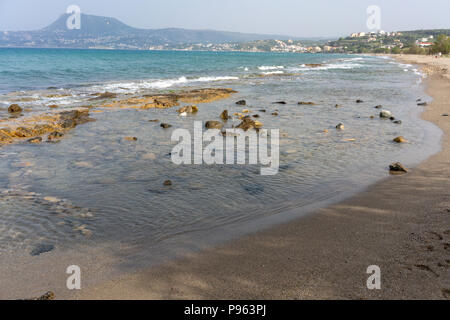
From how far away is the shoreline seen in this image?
4.47 meters

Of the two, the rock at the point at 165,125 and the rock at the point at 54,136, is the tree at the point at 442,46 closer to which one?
the rock at the point at 165,125

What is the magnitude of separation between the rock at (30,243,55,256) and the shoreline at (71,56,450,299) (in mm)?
1670

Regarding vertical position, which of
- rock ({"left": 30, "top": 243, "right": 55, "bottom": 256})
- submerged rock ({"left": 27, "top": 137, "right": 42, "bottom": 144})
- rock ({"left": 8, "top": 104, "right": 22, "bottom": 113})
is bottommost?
rock ({"left": 30, "top": 243, "right": 55, "bottom": 256})

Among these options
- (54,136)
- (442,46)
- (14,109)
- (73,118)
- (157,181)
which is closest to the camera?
(157,181)

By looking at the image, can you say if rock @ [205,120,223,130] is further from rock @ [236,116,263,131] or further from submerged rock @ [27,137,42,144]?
submerged rock @ [27,137,42,144]

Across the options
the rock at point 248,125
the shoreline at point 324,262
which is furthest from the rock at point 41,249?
the rock at point 248,125

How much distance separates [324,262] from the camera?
203 inches

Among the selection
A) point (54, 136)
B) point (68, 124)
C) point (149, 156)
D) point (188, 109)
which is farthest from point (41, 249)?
point (188, 109)

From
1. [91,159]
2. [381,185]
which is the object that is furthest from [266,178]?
[91,159]

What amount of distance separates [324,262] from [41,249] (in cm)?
495

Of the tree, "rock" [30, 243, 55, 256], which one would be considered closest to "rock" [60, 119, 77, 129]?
"rock" [30, 243, 55, 256]

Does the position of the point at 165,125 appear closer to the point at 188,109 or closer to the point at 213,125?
the point at 213,125

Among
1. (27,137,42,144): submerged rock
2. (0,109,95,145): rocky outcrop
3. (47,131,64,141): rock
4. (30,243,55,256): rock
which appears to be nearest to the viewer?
(30,243,55,256): rock
